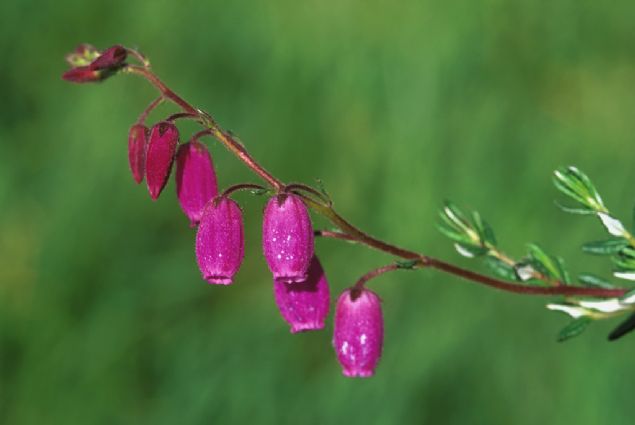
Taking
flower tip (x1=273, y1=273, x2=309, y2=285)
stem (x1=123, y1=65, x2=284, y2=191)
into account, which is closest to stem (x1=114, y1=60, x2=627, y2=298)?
Answer: stem (x1=123, y1=65, x2=284, y2=191)

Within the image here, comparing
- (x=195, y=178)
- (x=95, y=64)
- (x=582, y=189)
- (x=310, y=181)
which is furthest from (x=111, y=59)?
(x=310, y=181)

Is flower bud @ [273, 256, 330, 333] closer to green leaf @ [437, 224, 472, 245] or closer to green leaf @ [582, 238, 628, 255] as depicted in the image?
green leaf @ [437, 224, 472, 245]

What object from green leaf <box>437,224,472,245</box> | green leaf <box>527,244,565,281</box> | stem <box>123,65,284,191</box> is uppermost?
stem <box>123,65,284,191</box>

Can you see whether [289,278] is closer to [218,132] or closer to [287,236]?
[287,236]

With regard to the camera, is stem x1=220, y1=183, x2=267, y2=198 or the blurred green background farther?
the blurred green background

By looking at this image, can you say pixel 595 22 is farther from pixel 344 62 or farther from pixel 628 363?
pixel 628 363

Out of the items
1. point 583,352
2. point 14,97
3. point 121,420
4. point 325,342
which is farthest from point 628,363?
point 14,97
